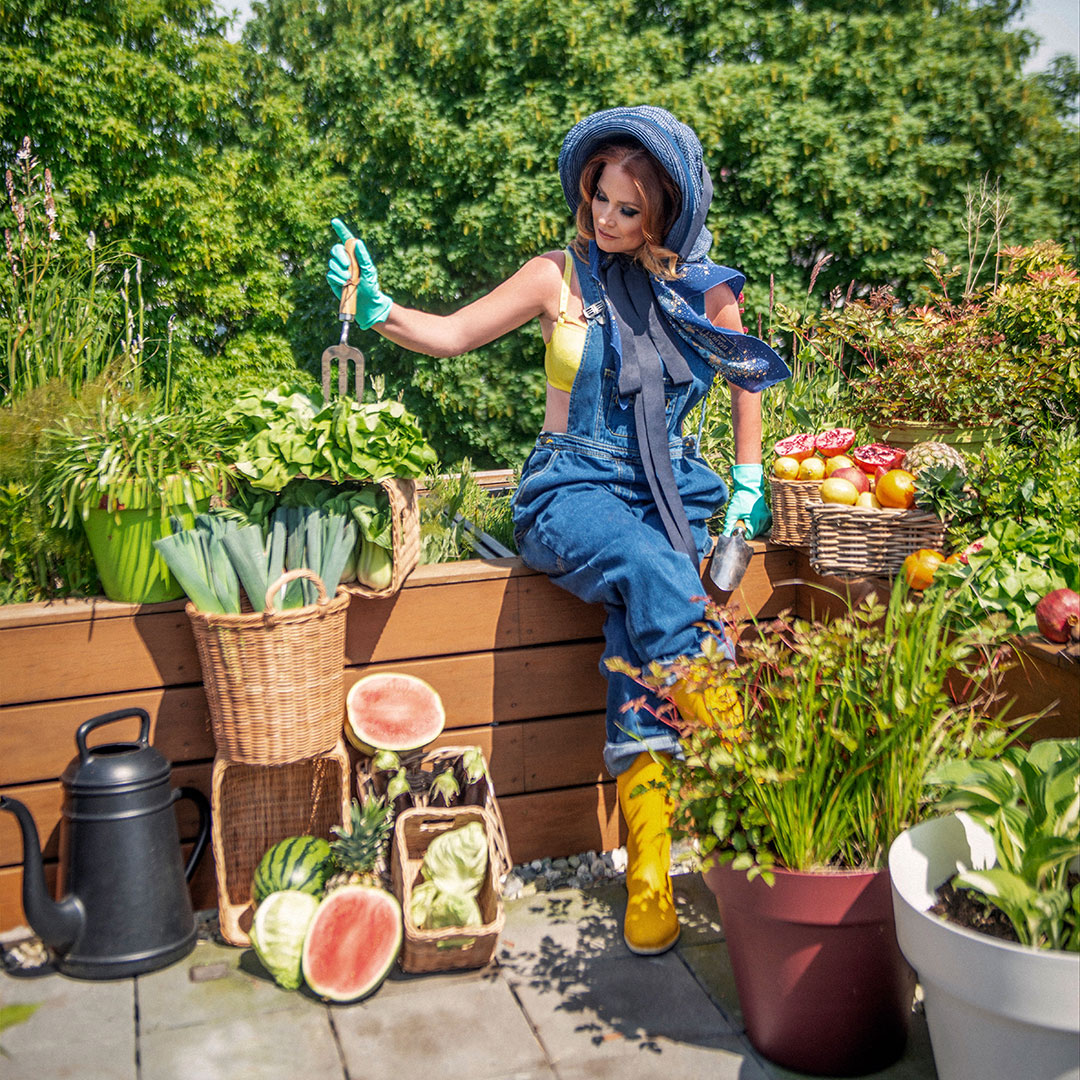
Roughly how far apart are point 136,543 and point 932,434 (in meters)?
2.35

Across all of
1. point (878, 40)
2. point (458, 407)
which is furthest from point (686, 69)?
point (458, 407)

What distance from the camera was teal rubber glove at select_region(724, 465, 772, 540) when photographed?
3.24m

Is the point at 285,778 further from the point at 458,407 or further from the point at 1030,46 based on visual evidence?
the point at 1030,46

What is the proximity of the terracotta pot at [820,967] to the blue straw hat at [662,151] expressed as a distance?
5.61 feet

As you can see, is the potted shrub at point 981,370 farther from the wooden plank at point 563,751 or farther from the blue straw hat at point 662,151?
the wooden plank at point 563,751

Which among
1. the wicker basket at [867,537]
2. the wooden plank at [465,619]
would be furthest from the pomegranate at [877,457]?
the wooden plank at [465,619]

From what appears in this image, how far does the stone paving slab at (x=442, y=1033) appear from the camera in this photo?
2.29m

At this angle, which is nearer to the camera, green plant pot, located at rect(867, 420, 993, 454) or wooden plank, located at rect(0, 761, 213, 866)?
wooden plank, located at rect(0, 761, 213, 866)

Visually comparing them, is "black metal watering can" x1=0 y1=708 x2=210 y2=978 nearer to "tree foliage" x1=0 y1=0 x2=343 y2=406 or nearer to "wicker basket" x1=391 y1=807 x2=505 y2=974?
"wicker basket" x1=391 y1=807 x2=505 y2=974

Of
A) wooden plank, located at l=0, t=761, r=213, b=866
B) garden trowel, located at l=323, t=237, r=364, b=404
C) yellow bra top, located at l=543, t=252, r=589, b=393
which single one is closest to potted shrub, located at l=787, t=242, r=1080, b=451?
yellow bra top, located at l=543, t=252, r=589, b=393

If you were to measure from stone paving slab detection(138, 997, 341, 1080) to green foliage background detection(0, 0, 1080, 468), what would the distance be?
310 inches

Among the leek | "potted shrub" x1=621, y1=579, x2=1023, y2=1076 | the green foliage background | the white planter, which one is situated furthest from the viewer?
the green foliage background

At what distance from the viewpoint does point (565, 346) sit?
2.91 m

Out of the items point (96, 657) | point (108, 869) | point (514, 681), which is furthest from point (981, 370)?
point (108, 869)
